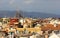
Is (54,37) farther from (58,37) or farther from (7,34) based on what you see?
(7,34)

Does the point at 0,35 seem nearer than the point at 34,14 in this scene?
Yes

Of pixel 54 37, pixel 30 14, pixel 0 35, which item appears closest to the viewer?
pixel 54 37

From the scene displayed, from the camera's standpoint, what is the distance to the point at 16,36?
14.1 meters

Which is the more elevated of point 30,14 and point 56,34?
point 56,34

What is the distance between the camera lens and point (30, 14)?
38406 mm

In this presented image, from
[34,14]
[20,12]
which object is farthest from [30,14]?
[20,12]

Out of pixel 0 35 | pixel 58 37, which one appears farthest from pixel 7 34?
pixel 58 37

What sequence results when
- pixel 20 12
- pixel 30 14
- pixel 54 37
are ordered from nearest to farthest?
pixel 54 37 → pixel 20 12 → pixel 30 14

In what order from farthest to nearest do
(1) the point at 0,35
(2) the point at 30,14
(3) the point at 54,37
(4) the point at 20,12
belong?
(2) the point at 30,14
(4) the point at 20,12
(1) the point at 0,35
(3) the point at 54,37

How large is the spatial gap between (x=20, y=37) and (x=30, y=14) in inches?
971

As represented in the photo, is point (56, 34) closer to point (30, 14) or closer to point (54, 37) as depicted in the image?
point (54, 37)

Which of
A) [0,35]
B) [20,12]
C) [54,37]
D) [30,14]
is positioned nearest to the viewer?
[54,37]

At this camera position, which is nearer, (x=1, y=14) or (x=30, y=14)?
(x=1, y=14)

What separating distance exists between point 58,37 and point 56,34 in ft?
0.65
